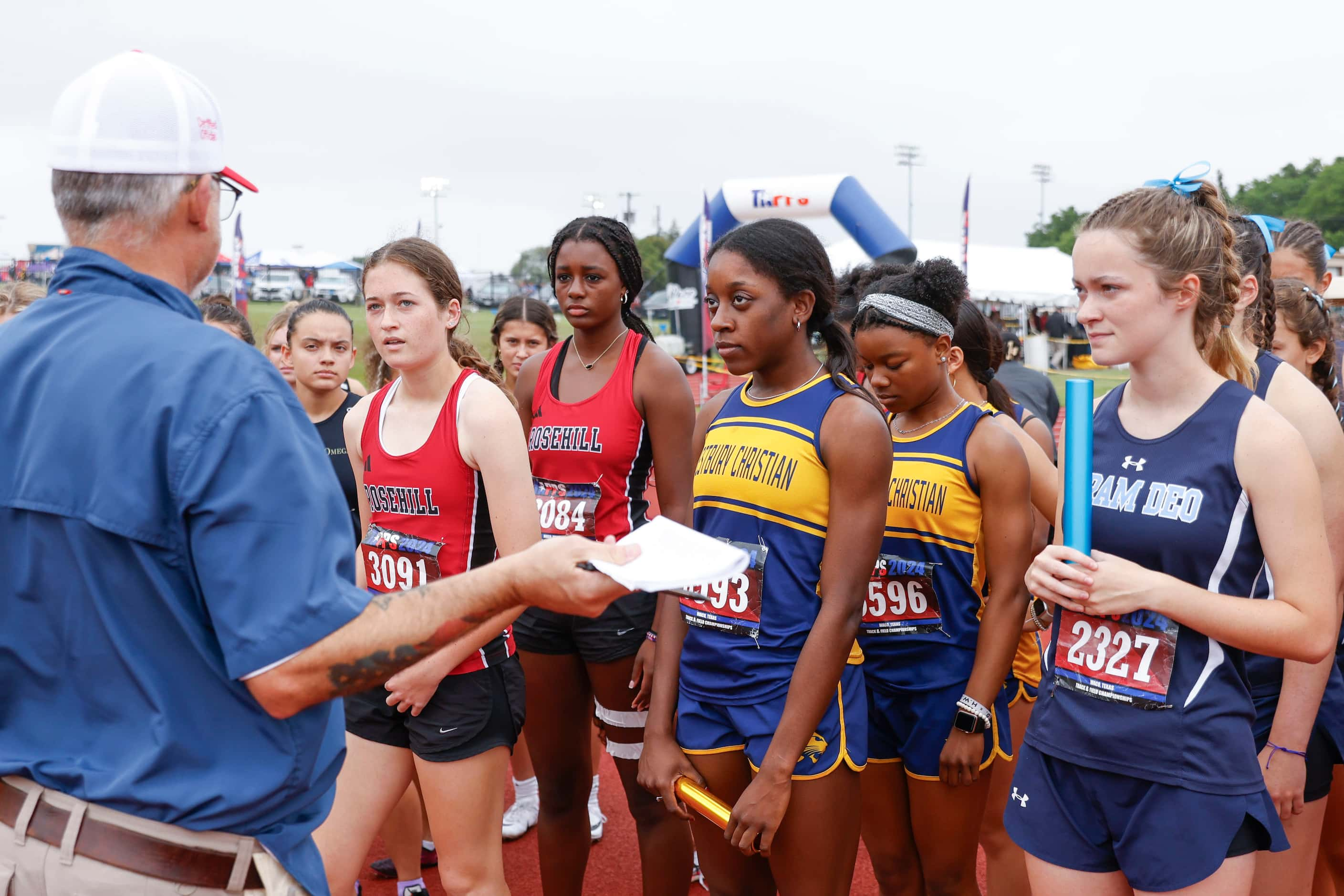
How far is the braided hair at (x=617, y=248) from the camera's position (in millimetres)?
3840

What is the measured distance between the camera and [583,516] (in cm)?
359

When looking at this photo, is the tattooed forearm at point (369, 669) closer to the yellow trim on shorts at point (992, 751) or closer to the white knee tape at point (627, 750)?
the yellow trim on shorts at point (992, 751)

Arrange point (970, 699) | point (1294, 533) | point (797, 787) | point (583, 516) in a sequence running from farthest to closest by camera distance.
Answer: point (583, 516), point (970, 699), point (797, 787), point (1294, 533)

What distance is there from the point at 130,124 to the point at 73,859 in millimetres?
1182

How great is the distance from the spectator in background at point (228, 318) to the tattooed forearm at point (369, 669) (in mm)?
3829

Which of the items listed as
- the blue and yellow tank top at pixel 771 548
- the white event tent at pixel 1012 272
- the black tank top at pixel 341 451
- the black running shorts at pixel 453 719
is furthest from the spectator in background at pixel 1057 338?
the black running shorts at pixel 453 719

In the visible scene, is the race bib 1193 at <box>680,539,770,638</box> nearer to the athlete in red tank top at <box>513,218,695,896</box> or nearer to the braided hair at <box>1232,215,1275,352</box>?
the athlete in red tank top at <box>513,218,695,896</box>

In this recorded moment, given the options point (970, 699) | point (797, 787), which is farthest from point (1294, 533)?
point (797, 787)

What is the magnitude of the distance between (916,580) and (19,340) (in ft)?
7.87

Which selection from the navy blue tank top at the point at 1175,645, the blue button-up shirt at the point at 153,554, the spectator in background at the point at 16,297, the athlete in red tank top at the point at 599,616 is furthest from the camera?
the spectator in background at the point at 16,297

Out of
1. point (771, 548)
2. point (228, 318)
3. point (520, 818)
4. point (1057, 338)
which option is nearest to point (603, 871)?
point (520, 818)

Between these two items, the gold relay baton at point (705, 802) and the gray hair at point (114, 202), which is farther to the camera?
the gold relay baton at point (705, 802)

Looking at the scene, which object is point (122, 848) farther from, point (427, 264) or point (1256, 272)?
point (1256, 272)

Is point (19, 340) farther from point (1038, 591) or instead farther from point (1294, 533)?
point (1294, 533)
